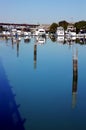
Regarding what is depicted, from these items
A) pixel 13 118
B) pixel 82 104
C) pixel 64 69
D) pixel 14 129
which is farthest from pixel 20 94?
pixel 64 69

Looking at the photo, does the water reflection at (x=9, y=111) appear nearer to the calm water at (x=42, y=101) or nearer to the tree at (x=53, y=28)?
the calm water at (x=42, y=101)

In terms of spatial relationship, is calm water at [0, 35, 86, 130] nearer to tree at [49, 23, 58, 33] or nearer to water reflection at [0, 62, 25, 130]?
water reflection at [0, 62, 25, 130]

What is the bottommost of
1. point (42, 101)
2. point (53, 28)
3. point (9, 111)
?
point (42, 101)

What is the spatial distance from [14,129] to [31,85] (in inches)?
377

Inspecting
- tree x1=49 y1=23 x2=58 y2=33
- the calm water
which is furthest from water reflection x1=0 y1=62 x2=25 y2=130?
tree x1=49 y1=23 x2=58 y2=33

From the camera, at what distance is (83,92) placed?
68.7ft

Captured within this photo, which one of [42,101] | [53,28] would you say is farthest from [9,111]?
[53,28]

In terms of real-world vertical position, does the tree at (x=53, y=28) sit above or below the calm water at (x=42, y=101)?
above

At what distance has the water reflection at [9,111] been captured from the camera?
13.8 meters

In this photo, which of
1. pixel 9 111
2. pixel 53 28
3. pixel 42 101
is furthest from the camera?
pixel 53 28

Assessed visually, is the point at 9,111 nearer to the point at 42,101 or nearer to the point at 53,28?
the point at 42,101

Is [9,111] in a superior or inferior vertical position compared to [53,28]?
inferior

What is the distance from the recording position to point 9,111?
1585 cm

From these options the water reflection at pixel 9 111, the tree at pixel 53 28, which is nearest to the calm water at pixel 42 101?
the water reflection at pixel 9 111
